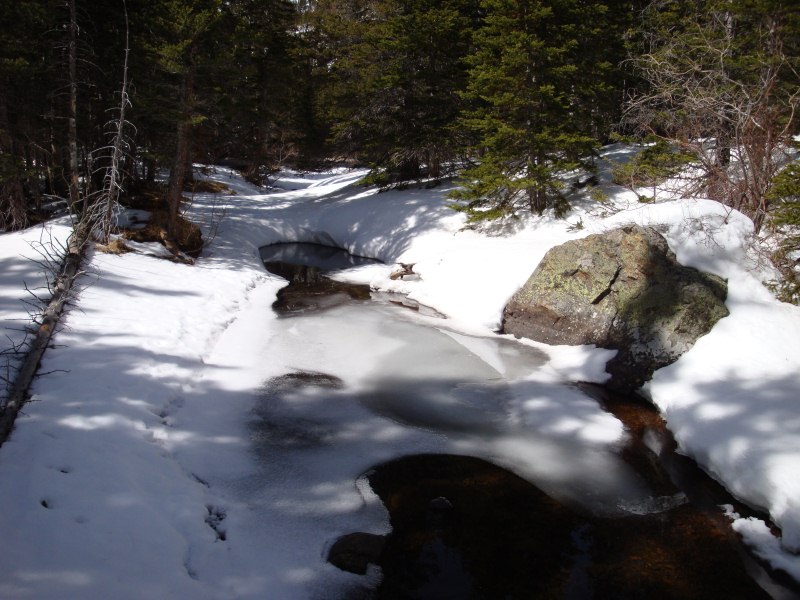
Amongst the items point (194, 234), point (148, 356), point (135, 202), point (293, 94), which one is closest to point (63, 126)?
point (135, 202)

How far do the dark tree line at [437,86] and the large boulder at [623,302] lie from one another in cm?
187

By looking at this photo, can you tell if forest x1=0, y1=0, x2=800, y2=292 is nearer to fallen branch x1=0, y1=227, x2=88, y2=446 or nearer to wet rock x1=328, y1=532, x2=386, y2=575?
fallen branch x1=0, y1=227, x2=88, y2=446

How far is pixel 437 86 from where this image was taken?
698 inches

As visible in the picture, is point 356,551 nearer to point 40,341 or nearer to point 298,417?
point 298,417

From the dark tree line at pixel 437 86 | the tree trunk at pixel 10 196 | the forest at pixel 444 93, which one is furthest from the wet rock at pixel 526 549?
the tree trunk at pixel 10 196

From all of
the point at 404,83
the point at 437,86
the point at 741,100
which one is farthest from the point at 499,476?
the point at 437,86

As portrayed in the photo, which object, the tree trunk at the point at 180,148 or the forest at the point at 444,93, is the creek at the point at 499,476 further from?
the tree trunk at the point at 180,148

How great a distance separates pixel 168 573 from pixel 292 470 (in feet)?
5.87

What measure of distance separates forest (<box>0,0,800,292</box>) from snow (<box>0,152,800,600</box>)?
1637 millimetres

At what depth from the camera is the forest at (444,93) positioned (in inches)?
416

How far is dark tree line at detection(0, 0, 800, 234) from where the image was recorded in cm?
1091

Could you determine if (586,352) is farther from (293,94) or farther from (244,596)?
(293,94)

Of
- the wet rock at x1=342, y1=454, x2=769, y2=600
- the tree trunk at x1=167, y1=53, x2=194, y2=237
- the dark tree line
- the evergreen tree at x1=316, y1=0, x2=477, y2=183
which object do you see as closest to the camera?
the wet rock at x1=342, y1=454, x2=769, y2=600

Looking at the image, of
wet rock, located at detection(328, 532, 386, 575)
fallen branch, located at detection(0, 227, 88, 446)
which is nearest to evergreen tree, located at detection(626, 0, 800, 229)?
wet rock, located at detection(328, 532, 386, 575)
